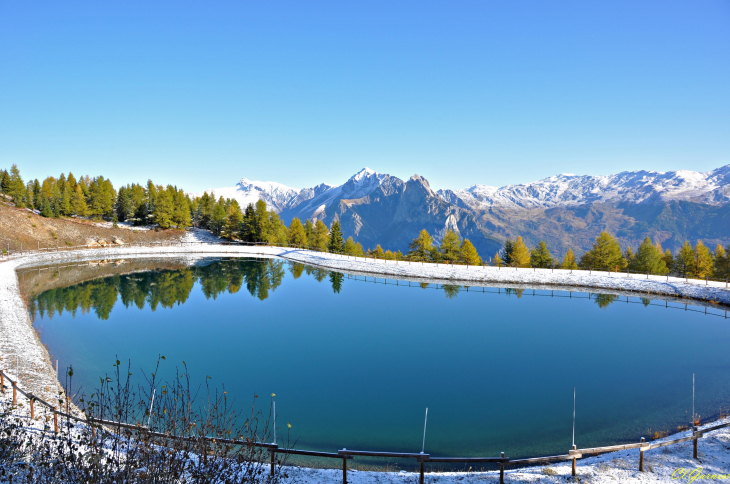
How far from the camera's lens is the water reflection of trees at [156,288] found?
1291 inches

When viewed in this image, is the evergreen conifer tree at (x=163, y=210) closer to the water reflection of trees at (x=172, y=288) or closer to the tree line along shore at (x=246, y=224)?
the tree line along shore at (x=246, y=224)

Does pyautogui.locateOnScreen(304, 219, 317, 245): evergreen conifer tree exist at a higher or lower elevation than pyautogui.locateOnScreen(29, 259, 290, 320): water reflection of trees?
higher

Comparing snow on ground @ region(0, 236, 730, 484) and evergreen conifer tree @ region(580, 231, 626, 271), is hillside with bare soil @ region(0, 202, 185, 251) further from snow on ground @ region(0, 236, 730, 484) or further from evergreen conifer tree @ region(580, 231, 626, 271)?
evergreen conifer tree @ region(580, 231, 626, 271)

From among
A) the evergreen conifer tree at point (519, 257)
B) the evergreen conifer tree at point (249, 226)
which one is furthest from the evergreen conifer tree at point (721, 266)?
the evergreen conifer tree at point (249, 226)

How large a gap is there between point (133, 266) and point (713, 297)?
72326 mm

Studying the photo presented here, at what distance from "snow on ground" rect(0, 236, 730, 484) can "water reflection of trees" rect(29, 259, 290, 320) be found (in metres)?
3.15

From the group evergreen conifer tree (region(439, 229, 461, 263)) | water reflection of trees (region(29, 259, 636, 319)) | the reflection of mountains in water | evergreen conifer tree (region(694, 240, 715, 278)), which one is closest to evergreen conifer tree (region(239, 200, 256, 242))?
water reflection of trees (region(29, 259, 636, 319))

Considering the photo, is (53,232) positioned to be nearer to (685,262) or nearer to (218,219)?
(218,219)

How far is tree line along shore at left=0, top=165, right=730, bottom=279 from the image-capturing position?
6525 centimetres

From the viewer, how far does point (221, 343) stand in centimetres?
2402

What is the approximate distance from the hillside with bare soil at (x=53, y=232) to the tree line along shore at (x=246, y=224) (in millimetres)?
4479

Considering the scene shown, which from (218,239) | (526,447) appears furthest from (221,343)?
(218,239)

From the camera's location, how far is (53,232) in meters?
72.9

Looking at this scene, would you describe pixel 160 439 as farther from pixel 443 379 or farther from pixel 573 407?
pixel 573 407
